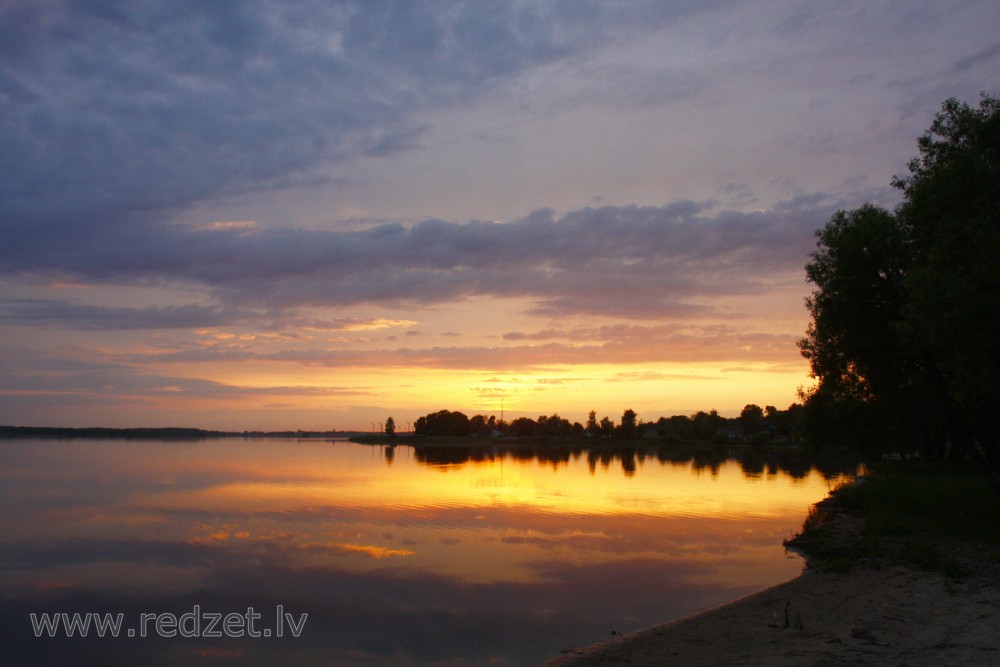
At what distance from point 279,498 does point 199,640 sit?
2721 cm

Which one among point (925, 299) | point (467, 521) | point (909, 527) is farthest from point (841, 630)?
point (467, 521)

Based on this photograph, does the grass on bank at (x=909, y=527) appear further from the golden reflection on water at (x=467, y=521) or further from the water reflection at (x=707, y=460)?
the water reflection at (x=707, y=460)

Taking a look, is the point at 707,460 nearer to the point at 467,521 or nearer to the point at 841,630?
the point at 467,521

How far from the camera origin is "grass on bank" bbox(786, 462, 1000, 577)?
20047mm

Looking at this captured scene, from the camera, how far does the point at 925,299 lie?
60.3 ft

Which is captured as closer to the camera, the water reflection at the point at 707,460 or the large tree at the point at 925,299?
the large tree at the point at 925,299

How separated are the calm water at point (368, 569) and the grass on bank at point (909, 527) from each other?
150 cm

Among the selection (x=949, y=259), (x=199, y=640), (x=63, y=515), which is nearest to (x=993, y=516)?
(x=949, y=259)

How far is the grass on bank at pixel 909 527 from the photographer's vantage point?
20.0 meters

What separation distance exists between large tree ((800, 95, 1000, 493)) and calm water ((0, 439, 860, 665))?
7.00m

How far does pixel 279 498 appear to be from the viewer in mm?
41594

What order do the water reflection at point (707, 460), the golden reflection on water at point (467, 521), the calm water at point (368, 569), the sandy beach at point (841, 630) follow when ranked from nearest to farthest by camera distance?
1. the sandy beach at point (841, 630)
2. the calm water at point (368, 569)
3. the golden reflection on water at point (467, 521)
4. the water reflection at point (707, 460)

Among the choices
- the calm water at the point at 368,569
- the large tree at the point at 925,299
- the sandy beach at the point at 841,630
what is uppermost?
the large tree at the point at 925,299

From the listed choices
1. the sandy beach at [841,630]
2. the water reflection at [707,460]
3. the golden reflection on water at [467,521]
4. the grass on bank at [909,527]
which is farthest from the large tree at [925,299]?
the water reflection at [707,460]
